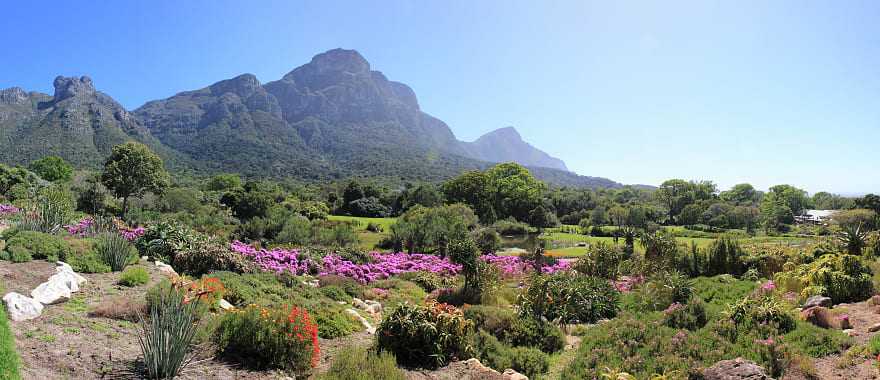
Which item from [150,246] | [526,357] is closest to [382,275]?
[150,246]

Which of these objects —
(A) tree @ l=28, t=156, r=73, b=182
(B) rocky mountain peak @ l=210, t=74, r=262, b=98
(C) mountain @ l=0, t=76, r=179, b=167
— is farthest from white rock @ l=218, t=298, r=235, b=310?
(B) rocky mountain peak @ l=210, t=74, r=262, b=98

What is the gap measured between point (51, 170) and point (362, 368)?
59.0 metres

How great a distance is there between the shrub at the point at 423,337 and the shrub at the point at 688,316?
14.5 feet

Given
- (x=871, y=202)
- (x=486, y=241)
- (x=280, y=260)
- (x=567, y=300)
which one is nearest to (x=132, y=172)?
(x=280, y=260)

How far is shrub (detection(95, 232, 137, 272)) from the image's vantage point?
9.83 meters

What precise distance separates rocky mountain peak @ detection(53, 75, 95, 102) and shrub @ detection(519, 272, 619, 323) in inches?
4477

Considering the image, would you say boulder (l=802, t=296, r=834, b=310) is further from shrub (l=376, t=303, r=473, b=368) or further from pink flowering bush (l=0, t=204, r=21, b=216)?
pink flowering bush (l=0, t=204, r=21, b=216)

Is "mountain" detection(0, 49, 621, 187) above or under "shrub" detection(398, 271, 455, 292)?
above

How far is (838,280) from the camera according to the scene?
33.0 ft

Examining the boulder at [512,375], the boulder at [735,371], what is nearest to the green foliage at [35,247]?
the boulder at [512,375]

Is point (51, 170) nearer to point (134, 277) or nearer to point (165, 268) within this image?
point (165, 268)

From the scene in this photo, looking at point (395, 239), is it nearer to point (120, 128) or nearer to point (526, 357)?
point (526, 357)

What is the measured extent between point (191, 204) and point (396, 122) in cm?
13108

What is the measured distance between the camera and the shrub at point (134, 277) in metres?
8.69
